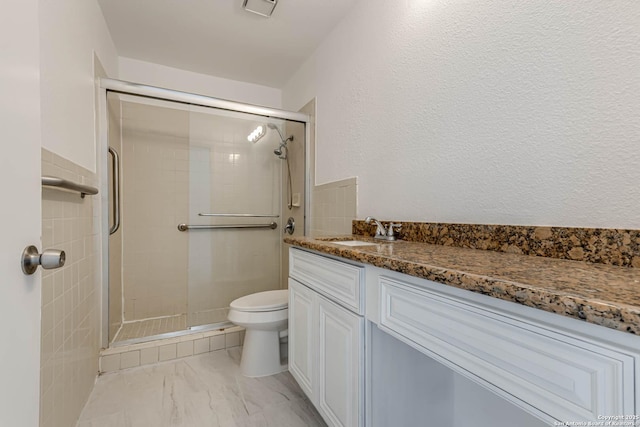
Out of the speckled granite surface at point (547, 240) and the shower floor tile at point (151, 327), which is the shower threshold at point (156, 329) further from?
the speckled granite surface at point (547, 240)

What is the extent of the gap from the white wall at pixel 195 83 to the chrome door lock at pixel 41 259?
2506mm

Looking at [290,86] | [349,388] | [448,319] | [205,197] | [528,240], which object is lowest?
[349,388]

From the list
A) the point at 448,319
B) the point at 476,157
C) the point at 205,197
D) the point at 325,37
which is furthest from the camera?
the point at 205,197

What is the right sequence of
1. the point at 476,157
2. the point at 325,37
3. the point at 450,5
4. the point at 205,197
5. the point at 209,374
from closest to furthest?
the point at 476,157 < the point at 450,5 < the point at 209,374 < the point at 325,37 < the point at 205,197

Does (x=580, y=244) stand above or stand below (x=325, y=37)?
below

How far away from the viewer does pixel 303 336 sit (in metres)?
1.34

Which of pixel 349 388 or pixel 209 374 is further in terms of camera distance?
pixel 209 374

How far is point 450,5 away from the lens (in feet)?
3.83

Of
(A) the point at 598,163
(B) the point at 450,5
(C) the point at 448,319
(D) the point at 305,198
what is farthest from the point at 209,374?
(B) the point at 450,5

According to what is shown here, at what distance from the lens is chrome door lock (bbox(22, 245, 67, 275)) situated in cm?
49

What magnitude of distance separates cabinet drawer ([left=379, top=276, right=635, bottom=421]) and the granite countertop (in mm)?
56

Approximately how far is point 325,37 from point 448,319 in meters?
2.15

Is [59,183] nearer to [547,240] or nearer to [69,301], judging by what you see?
[69,301]

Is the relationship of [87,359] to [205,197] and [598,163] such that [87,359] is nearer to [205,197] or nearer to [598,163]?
[205,197]
